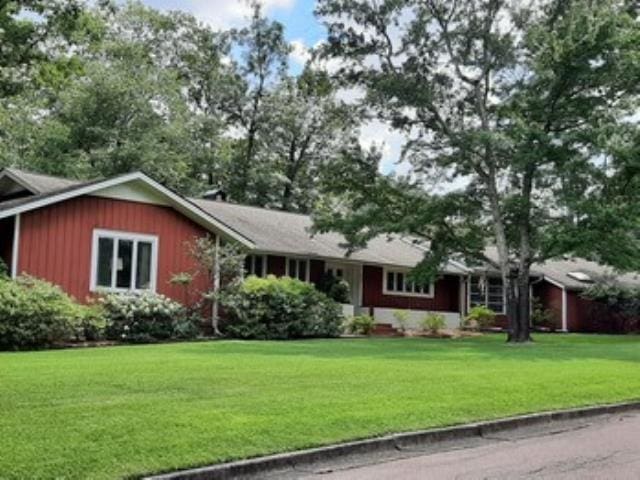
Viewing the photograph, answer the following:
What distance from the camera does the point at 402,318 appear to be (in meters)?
31.4

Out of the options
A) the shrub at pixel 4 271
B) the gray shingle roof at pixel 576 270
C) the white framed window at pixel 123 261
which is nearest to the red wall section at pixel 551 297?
the gray shingle roof at pixel 576 270

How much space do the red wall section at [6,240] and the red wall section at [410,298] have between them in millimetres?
15172

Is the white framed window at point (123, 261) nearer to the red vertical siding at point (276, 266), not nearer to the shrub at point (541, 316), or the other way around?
the red vertical siding at point (276, 266)

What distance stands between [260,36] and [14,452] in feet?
158

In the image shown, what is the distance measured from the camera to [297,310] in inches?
942

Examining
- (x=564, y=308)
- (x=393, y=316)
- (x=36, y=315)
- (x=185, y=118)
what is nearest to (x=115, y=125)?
(x=185, y=118)

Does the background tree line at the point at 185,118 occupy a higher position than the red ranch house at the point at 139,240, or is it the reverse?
the background tree line at the point at 185,118

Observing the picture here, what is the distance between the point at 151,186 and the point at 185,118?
1059 inches

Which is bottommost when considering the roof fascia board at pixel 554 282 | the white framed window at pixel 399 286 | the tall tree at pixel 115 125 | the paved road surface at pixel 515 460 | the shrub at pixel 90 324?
the paved road surface at pixel 515 460

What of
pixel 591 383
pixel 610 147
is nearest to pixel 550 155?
pixel 610 147

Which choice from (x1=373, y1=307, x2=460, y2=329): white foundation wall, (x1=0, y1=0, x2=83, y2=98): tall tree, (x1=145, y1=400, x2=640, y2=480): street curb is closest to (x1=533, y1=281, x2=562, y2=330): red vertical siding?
(x1=373, y1=307, x2=460, y2=329): white foundation wall

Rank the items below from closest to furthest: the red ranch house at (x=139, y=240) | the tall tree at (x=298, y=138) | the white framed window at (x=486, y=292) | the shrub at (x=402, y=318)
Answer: the red ranch house at (x=139, y=240) → the shrub at (x=402, y=318) → the white framed window at (x=486, y=292) → the tall tree at (x=298, y=138)

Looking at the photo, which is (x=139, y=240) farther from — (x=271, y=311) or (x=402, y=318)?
(x=402, y=318)

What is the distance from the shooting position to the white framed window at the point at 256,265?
28641mm
